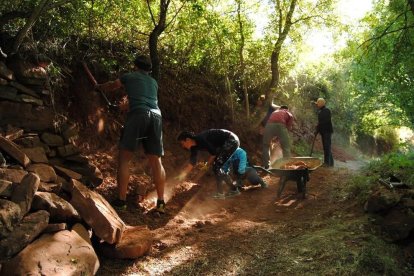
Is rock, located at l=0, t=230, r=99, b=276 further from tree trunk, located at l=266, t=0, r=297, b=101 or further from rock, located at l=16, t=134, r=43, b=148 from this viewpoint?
tree trunk, located at l=266, t=0, r=297, b=101

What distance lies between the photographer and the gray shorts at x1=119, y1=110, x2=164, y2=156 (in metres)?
4.91

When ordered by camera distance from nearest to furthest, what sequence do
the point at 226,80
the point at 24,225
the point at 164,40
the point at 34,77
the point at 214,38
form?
the point at 24,225 < the point at 34,77 < the point at 164,40 < the point at 214,38 < the point at 226,80

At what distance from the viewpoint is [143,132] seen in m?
4.99

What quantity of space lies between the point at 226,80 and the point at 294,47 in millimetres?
2594

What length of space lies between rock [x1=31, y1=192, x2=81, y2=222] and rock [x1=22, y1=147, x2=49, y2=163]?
83 centimetres

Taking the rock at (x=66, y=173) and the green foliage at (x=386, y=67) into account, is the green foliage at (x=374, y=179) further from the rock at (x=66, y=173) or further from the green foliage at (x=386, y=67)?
the rock at (x=66, y=173)

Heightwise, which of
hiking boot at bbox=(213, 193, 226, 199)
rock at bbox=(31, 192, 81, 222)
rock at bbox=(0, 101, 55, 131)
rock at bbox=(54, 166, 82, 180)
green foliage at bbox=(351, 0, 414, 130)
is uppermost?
green foliage at bbox=(351, 0, 414, 130)

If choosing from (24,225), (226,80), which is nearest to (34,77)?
(24,225)

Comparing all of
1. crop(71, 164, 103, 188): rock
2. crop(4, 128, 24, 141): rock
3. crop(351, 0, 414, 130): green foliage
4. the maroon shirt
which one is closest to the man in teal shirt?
crop(71, 164, 103, 188): rock

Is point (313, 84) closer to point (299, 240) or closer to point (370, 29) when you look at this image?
point (370, 29)

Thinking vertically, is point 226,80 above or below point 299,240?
above

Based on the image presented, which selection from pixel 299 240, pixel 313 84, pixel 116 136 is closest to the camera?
pixel 299 240

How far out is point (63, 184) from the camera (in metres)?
4.24

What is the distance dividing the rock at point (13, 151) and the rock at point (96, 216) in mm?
598
